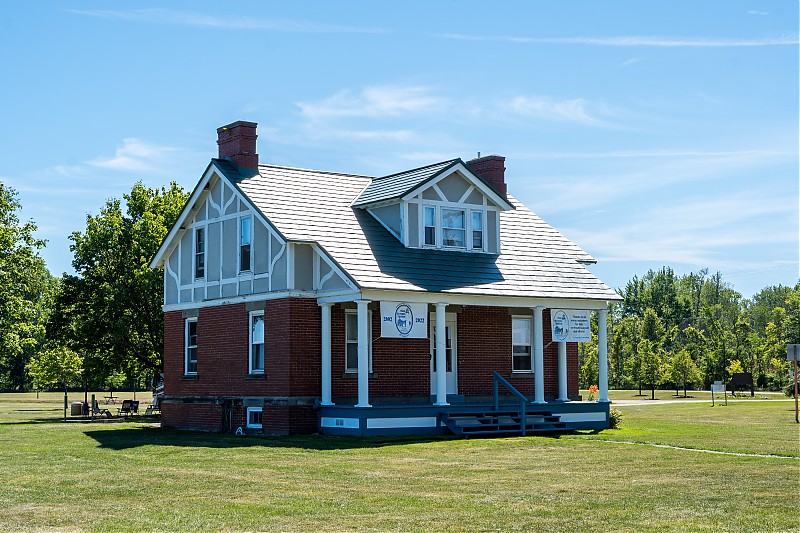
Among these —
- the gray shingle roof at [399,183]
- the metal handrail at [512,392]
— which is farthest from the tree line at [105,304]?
the metal handrail at [512,392]

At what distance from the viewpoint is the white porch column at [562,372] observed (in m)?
35.5

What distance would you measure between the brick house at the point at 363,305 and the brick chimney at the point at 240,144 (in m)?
0.06

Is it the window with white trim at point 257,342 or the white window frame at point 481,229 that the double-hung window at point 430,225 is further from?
the window with white trim at point 257,342

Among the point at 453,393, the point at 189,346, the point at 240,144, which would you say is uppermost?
the point at 240,144

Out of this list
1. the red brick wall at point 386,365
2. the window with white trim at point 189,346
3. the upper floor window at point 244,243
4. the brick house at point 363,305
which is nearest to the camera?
the brick house at point 363,305

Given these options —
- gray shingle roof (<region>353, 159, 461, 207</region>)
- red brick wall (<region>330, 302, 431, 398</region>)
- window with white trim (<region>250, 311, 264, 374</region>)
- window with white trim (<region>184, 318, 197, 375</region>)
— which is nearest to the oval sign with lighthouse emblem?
red brick wall (<region>330, 302, 431, 398</region>)

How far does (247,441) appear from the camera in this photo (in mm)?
28703

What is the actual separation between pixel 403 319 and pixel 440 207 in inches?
210

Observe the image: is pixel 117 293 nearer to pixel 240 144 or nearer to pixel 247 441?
pixel 240 144

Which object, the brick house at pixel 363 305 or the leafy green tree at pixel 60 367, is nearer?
the brick house at pixel 363 305

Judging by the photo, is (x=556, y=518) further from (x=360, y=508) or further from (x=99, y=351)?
(x=99, y=351)

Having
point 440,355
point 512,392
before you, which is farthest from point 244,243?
point 512,392

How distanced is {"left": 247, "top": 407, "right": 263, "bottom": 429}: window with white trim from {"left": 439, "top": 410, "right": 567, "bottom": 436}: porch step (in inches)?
233

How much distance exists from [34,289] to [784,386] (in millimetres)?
47288
